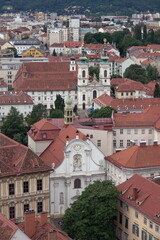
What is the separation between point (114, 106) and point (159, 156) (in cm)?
3781

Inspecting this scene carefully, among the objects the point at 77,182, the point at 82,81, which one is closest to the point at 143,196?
the point at 77,182

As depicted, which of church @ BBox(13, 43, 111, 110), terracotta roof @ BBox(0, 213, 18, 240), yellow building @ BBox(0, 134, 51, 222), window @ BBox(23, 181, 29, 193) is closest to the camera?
terracotta roof @ BBox(0, 213, 18, 240)

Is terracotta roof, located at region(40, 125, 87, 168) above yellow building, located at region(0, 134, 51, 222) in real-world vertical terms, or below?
above

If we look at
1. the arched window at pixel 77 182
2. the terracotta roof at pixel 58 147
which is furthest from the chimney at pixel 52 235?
the arched window at pixel 77 182

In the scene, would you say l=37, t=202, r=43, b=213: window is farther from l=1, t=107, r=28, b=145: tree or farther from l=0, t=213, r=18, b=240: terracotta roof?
l=1, t=107, r=28, b=145: tree

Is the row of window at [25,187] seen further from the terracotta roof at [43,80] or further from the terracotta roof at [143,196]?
the terracotta roof at [43,80]

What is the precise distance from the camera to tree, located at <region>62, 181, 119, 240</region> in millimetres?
49906

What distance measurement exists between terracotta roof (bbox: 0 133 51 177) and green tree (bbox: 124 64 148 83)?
83.7m

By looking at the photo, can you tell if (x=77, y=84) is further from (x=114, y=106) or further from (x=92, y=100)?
(x=114, y=106)

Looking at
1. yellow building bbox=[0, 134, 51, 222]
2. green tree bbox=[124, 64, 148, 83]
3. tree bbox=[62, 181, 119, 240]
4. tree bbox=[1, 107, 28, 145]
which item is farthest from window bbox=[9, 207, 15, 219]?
green tree bbox=[124, 64, 148, 83]

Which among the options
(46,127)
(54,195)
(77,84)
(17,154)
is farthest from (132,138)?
(77,84)

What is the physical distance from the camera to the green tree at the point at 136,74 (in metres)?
137

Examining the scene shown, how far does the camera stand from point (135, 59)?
16788 cm

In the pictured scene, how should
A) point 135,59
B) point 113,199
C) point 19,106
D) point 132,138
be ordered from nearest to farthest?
1. point 113,199
2. point 132,138
3. point 19,106
4. point 135,59
